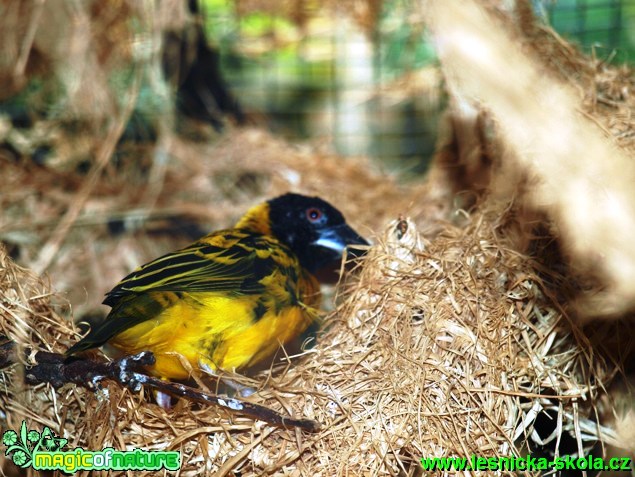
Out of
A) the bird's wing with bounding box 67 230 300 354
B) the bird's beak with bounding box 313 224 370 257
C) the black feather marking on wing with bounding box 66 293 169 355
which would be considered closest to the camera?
the black feather marking on wing with bounding box 66 293 169 355

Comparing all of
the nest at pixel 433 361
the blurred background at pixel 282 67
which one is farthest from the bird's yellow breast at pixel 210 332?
the blurred background at pixel 282 67

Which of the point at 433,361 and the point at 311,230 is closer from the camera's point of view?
the point at 433,361

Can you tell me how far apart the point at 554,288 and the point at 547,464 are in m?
0.57

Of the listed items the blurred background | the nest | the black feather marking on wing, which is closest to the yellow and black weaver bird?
the black feather marking on wing

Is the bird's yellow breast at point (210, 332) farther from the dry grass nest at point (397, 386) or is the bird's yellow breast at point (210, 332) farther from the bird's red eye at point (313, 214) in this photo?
the bird's red eye at point (313, 214)

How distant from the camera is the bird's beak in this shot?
2.86m

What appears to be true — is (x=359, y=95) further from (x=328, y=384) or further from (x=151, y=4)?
(x=328, y=384)

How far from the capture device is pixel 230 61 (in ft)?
16.9

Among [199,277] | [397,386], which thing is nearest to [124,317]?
[199,277]

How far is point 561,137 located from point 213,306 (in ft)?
4.05

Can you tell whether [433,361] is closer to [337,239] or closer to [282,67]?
[337,239]

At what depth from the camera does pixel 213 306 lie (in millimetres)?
2104

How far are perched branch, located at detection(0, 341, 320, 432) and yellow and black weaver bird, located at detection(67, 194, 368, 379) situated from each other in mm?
101

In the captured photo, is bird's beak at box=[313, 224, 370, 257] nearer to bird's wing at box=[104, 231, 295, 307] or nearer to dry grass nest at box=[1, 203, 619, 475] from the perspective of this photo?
bird's wing at box=[104, 231, 295, 307]
